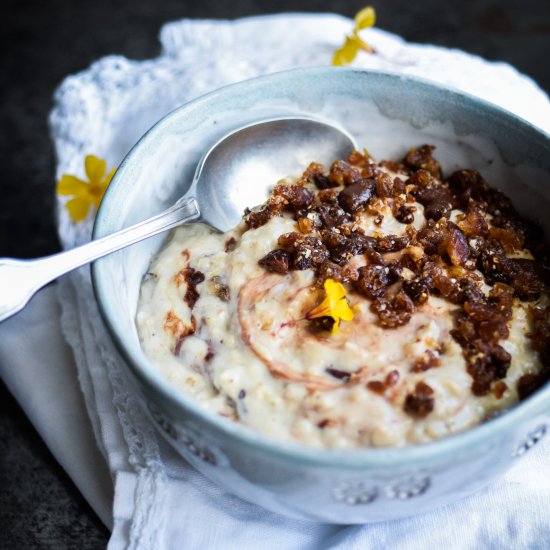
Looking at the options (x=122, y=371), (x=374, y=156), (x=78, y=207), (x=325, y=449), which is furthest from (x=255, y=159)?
(x=325, y=449)

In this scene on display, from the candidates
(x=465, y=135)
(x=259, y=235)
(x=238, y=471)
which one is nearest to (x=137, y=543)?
(x=238, y=471)

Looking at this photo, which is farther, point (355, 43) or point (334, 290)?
point (355, 43)

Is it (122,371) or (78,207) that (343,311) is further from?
(78,207)

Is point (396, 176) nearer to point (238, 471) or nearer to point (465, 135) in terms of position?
point (465, 135)

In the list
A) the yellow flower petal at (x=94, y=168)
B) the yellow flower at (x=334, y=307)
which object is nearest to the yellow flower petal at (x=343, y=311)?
the yellow flower at (x=334, y=307)

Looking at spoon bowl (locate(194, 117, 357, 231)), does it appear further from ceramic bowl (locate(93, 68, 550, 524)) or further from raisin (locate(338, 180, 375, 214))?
raisin (locate(338, 180, 375, 214))

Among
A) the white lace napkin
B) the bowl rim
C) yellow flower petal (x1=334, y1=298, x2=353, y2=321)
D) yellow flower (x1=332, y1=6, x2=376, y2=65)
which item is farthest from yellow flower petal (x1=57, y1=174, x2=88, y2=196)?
yellow flower petal (x1=334, y1=298, x2=353, y2=321)
